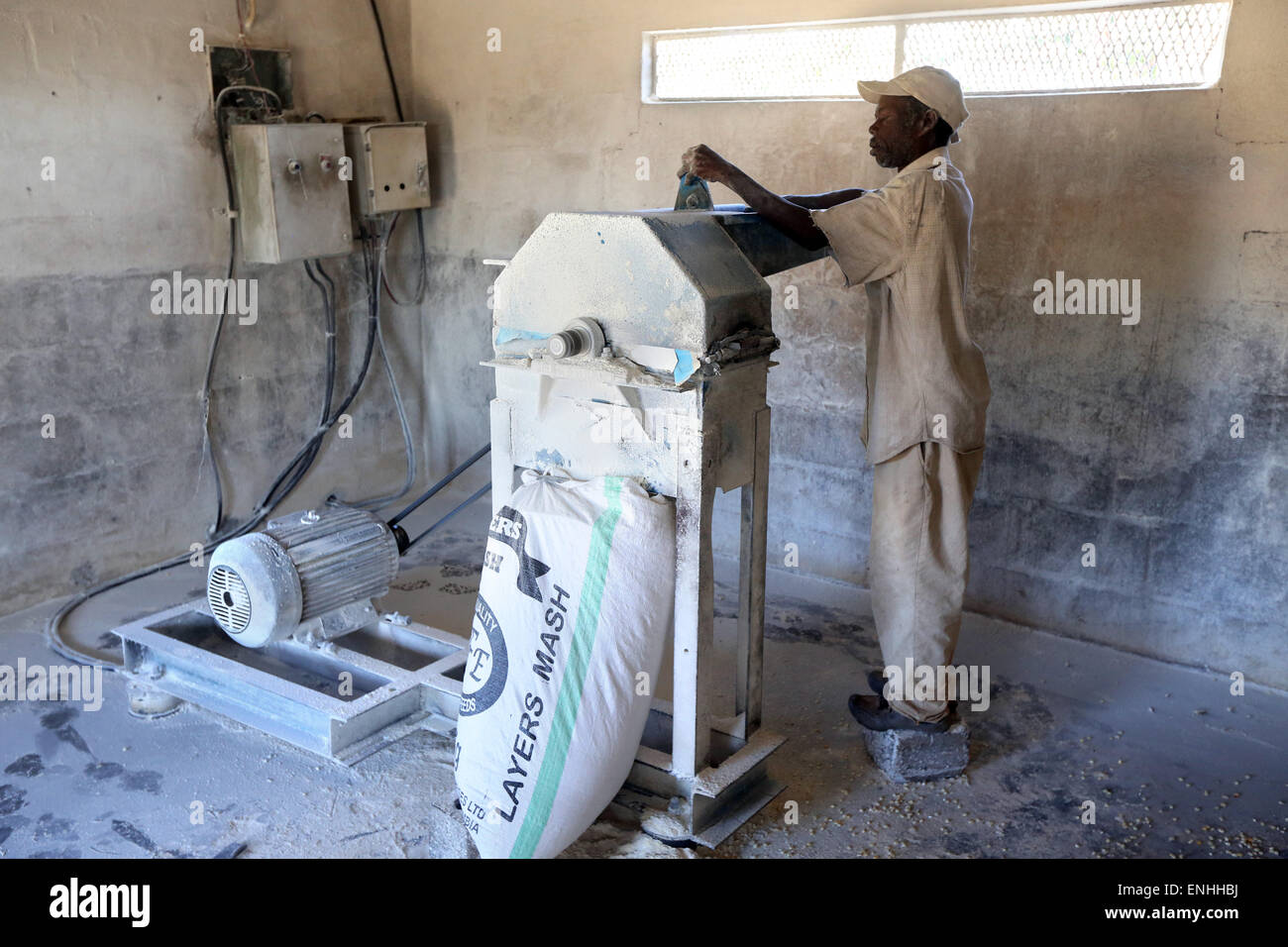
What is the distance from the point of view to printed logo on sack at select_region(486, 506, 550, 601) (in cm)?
211

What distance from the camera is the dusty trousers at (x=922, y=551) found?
2471mm

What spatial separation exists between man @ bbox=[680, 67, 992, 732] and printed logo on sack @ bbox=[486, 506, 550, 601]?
2.70 ft

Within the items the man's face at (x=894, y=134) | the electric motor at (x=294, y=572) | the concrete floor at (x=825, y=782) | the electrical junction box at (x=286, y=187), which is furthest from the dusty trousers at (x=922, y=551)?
the electrical junction box at (x=286, y=187)

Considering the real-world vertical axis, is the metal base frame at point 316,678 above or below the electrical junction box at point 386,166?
below

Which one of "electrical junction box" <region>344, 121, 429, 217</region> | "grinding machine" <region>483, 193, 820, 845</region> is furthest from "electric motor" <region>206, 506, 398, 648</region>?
"electrical junction box" <region>344, 121, 429, 217</region>

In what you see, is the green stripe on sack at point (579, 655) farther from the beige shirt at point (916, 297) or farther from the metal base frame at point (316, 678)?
the beige shirt at point (916, 297)

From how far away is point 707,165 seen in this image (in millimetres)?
2363

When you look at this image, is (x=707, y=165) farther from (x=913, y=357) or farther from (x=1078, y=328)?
(x=1078, y=328)

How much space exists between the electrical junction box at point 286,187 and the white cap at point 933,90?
2.09 meters

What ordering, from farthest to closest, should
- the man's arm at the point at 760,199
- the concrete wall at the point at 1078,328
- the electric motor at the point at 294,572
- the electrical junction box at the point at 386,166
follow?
1. the electrical junction box at the point at 386,166
2. the concrete wall at the point at 1078,328
3. the electric motor at the point at 294,572
4. the man's arm at the point at 760,199

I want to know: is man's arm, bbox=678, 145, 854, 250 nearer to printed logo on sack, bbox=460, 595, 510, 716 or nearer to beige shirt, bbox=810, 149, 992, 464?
beige shirt, bbox=810, 149, 992, 464

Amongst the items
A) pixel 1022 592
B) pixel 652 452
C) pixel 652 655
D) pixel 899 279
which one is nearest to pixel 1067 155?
pixel 899 279

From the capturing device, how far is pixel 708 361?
2.05m

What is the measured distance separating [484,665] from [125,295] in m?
2.14
